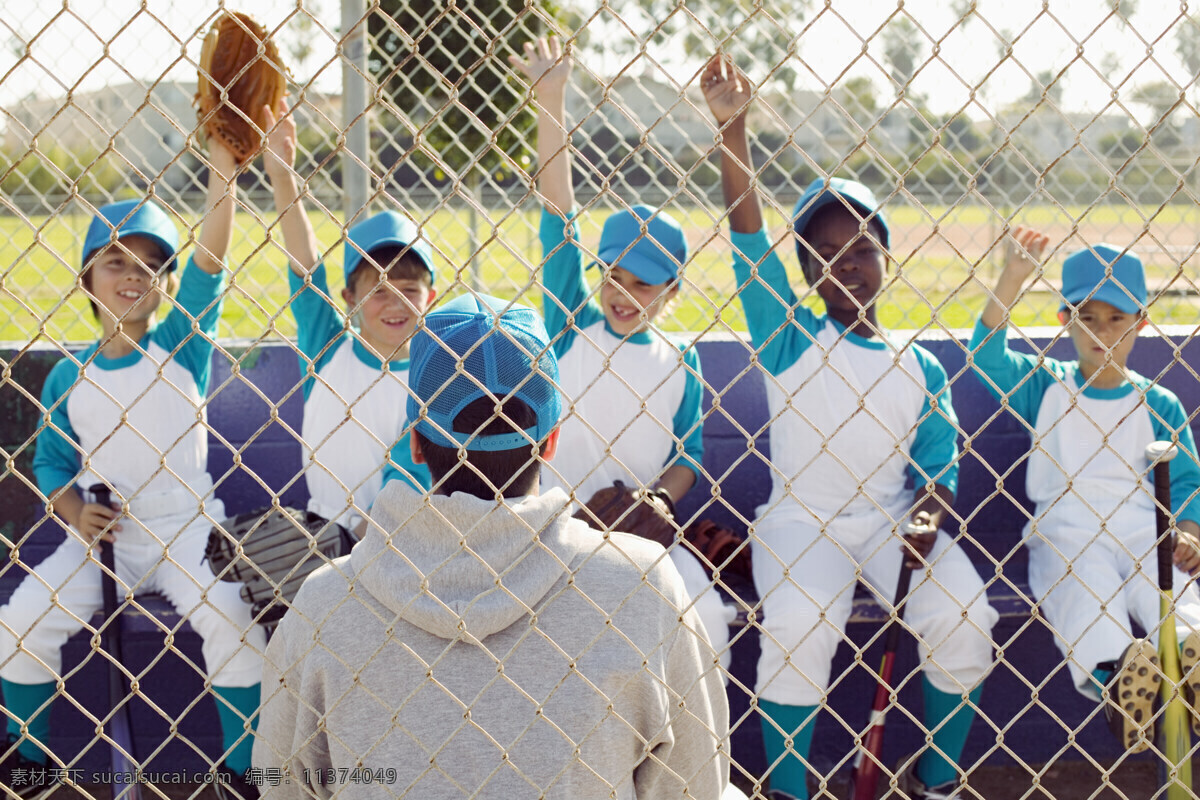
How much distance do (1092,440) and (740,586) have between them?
1.04m

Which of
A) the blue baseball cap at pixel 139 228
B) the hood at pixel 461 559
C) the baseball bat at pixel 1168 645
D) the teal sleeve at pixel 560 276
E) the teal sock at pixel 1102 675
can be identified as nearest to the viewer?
the hood at pixel 461 559

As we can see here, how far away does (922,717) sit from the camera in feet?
9.64

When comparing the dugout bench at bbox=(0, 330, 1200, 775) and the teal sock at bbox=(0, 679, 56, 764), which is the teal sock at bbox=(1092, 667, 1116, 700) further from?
the teal sock at bbox=(0, 679, 56, 764)

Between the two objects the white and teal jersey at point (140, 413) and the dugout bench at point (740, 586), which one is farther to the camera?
the dugout bench at point (740, 586)


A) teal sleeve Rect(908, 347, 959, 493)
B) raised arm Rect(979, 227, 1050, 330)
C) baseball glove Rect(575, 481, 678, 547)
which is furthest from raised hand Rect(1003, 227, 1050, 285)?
baseball glove Rect(575, 481, 678, 547)

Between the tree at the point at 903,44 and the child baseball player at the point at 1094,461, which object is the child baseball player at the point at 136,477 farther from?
the tree at the point at 903,44

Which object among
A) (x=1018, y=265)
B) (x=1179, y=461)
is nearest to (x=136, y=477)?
(x=1018, y=265)

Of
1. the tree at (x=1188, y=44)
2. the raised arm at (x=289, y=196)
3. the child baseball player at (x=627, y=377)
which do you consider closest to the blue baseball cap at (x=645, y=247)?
the child baseball player at (x=627, y=377)

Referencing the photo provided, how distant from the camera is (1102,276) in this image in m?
2.81

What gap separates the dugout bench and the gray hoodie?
55.4 inches

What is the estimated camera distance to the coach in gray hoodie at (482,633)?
1.32 meters

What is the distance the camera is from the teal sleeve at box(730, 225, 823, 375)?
2.54 meters

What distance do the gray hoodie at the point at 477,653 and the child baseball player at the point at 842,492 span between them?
1.14 meters

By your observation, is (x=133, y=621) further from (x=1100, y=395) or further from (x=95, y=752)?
(x=1100, y=395)
